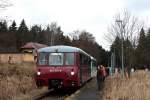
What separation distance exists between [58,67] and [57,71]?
33 centimetres

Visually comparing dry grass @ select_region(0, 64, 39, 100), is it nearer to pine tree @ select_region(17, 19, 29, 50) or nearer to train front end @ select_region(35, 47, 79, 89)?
train front end @ select_region(35, 47, 79, 89)

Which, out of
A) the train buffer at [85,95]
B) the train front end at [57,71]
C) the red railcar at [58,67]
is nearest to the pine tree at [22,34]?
the train buffer at [85,95]

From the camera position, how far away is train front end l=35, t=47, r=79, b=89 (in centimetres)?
2941

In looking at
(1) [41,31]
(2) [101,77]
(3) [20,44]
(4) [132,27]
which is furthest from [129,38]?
(1) [41,31]

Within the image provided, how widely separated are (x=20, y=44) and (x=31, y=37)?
9.78m

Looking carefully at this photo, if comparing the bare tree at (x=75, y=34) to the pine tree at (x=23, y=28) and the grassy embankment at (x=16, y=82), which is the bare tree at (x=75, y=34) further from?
the grassy embankment at (x=16, y=82)

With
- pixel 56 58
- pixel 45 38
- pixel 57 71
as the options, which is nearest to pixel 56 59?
pixel 56 58

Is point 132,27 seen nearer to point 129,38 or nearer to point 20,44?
point 129,38

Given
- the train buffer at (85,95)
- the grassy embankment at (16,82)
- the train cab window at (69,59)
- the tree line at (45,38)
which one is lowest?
the train buffer at (85,95)

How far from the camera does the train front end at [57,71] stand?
29.4 meters

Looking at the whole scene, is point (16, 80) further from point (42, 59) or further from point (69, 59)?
point (69, 59)

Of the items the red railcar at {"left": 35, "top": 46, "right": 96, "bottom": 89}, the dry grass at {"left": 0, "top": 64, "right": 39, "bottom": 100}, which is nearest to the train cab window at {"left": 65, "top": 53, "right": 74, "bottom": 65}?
the red railcar at {"left": 35, "top": 46, "right": 96, "bottom": 89}

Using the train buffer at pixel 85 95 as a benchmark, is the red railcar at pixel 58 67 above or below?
above

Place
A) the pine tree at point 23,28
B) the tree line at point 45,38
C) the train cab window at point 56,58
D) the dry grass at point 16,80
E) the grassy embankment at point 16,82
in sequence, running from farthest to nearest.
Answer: the pine tree at point 23,28
the tree line at point 45,38
the train cab window at point 56,58
the dry grass at point 16,80
the grassy embankment at point 16,82
